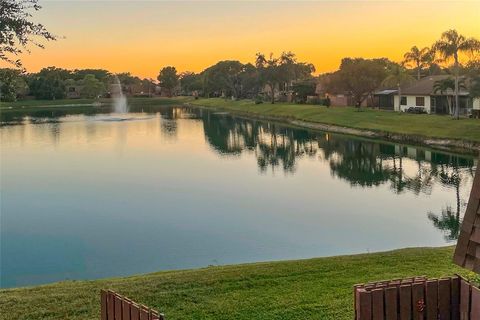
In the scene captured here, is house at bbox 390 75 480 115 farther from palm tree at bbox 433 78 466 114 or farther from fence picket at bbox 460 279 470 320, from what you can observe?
fence picket at bbox 460 279 470 320

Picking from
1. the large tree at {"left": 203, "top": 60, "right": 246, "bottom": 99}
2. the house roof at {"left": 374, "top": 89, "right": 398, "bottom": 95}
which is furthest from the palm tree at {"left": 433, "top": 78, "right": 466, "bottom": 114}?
the large tree at {"left": 203, "top": 60, "right": 246, "bottom": 99}

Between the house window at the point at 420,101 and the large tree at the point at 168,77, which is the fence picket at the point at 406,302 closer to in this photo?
the house window at the point at 420,101

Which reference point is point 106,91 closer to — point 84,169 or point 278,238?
point 84,169

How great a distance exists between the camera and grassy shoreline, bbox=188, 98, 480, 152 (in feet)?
125

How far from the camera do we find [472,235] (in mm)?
5277

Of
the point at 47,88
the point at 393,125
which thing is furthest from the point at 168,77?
the point at 393,125

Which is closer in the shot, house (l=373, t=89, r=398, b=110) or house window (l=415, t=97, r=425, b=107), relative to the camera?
house window (l=415, t=97, r=425, b=107)

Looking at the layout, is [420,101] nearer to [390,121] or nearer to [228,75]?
[390,121]

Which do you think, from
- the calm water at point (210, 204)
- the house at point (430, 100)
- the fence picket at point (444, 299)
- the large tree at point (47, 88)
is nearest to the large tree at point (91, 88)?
the large tree at point (47, 88)

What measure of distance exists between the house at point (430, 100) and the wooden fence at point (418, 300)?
143ft

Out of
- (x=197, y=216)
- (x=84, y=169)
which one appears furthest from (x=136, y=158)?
(x=197, y=216)

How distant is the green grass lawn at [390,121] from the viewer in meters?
39.3

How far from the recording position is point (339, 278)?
1016 cm

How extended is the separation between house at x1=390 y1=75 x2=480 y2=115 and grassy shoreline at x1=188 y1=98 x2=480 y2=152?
392 cm
